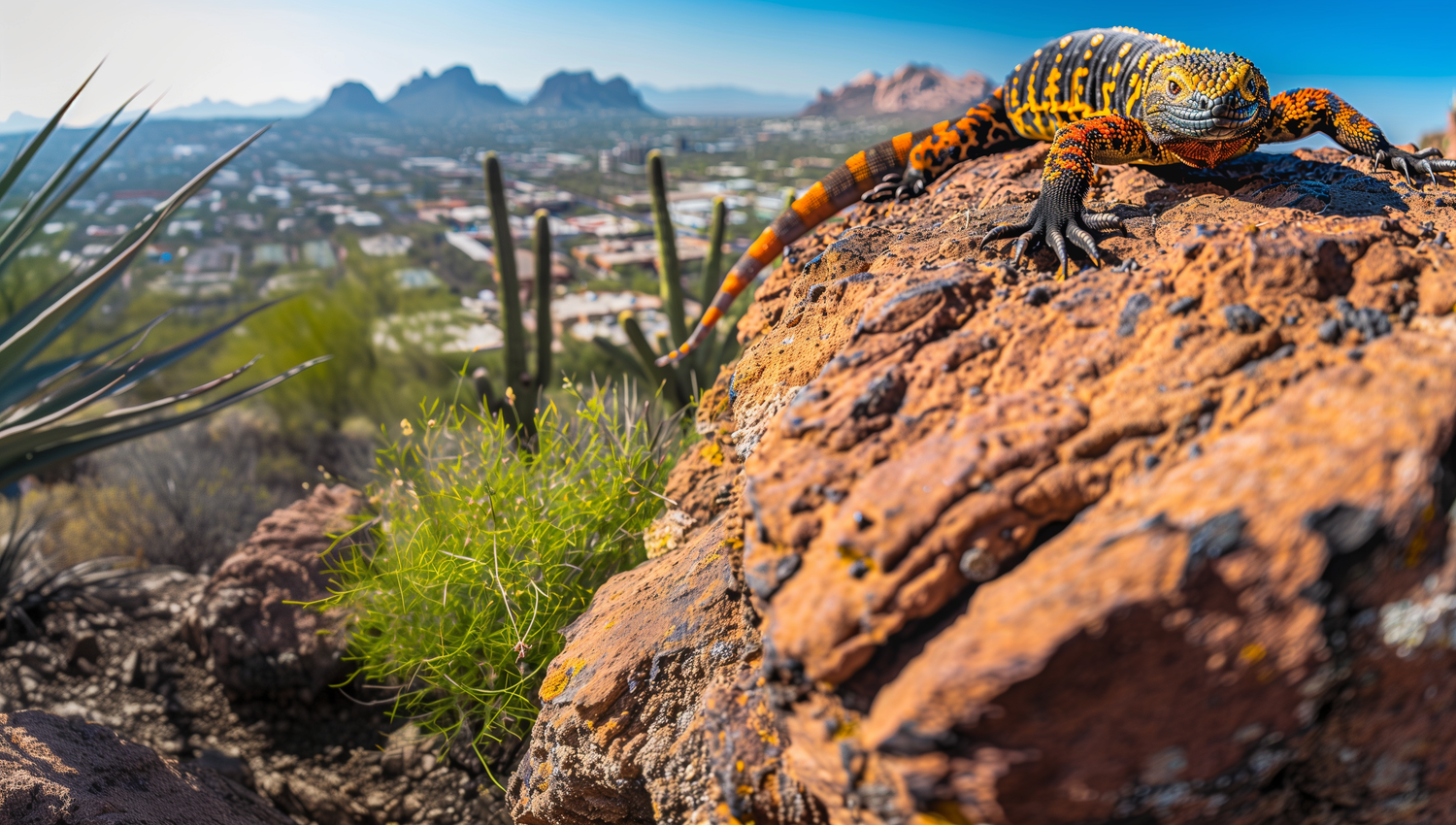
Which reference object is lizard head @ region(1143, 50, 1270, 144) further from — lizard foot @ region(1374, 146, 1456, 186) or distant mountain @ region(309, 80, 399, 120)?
distant mountain @ region(309, 80, 399, 120)

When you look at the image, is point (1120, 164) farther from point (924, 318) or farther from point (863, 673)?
point (863, 673)

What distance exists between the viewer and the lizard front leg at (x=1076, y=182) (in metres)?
1.76

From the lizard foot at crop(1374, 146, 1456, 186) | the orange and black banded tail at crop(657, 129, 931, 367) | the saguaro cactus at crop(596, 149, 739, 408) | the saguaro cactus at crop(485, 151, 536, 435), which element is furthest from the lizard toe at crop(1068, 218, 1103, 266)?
the saguaro cactus at crop(485, 151, 536, 435)

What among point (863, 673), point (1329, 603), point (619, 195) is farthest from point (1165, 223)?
point (619, 195)

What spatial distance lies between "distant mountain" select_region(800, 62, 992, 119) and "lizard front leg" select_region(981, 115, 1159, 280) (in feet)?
106

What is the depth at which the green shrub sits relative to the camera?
2.61 metres

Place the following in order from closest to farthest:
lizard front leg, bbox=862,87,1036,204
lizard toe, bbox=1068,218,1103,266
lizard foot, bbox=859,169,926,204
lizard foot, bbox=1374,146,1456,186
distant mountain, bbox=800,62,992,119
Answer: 1. lizard toe, bbox=1068,218,1103,266
2. lizard foot, bbox=1374,146,1456,186
3. lizard foot, bbox=859,169,926,204
4. lizard front leg, bbox=862,87,1036,204
5. distant mountain, bbox=800,62,992,119

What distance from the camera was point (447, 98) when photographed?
6106 centimetres

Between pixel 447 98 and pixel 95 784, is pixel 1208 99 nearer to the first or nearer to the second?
pixel 95 784

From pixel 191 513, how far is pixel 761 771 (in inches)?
248

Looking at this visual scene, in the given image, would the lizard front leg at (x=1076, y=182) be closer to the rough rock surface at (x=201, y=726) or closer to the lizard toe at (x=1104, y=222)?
the lizard toe at (x=1104, y=222)

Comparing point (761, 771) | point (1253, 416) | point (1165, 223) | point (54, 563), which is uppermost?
point (1165, 223)

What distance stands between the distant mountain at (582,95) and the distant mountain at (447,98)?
8.52 m

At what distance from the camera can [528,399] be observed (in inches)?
238
